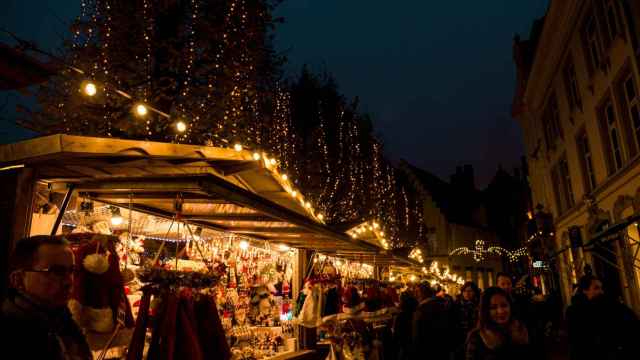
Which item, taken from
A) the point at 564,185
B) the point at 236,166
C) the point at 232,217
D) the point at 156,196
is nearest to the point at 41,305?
the point at 156,196

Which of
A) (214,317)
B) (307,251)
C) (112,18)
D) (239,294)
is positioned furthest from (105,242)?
(112,18)

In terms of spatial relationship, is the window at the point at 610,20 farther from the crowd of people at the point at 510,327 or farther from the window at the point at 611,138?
the crowd of people at the point at 510,327

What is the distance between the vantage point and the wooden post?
3.37 m

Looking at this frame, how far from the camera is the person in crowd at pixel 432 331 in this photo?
6992 mm

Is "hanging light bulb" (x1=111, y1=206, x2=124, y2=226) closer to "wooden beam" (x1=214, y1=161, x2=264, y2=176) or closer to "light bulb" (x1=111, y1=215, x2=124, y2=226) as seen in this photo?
"light bulb" (x1=111, y1=215, x2=124, y2=226)

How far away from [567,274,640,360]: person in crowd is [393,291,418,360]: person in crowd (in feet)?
11.5

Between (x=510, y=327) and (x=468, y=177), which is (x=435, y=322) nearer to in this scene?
(x=510, y=327)

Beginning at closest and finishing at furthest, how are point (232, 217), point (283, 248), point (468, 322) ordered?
point (232, 217) → point (283, 248) → point (468, 322)

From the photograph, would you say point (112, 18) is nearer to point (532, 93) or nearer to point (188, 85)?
point (188, 85)

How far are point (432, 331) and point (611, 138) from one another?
379 inches

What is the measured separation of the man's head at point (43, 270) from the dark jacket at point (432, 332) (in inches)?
232

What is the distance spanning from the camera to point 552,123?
1953 cm

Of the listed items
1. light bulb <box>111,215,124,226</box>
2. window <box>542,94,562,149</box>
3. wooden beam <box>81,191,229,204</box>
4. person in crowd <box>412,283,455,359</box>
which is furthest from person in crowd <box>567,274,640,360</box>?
window <box>542,94,562,149</box>

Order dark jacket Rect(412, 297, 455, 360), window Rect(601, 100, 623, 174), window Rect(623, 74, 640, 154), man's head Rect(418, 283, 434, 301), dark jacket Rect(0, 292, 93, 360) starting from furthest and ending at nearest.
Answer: window Rect(601, 100, 623, 174)
window Rect(623, 74, 640, 154)
man's head Rect(418, 283, 434, 301)
dark jacket Rect(412, 297, 455, 360)
dark jacket Rect(0, 292, 93, 360)
